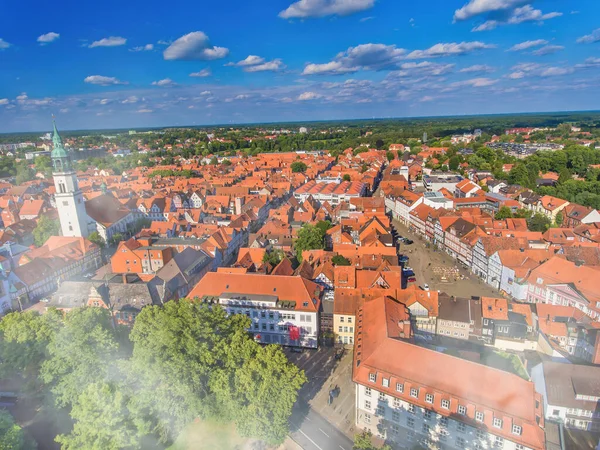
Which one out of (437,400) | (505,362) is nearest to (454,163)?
(505,362)

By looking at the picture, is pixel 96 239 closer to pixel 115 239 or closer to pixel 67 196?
pixel 115 239

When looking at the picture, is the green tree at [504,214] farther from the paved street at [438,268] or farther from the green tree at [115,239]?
the green tree at [115,239]

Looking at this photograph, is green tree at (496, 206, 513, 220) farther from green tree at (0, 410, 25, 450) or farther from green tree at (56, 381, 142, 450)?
green tree at (0, 410, 25, 450)

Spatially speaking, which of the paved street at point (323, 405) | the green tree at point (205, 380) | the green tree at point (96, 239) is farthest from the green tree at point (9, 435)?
the green tree at point (96, 239)

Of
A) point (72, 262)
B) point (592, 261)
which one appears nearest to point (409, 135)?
point (592, 261)

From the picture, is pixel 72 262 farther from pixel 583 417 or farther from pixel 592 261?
pixel 592 261

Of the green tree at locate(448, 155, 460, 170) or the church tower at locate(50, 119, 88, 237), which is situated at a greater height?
the church tower at locate(50, 119, 88, 237)

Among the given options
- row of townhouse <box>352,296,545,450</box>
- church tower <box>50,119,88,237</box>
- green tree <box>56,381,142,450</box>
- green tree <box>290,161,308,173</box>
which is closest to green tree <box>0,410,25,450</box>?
green tree <box>56,381,142,450</box>
